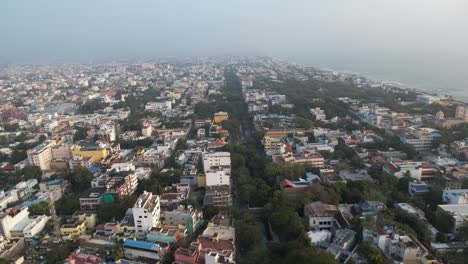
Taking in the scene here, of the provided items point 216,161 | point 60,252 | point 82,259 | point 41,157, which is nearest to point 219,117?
point 216,161

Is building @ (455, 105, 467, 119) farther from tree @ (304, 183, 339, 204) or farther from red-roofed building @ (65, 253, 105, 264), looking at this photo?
red-roofed building @ (65, 253, 105, 264)

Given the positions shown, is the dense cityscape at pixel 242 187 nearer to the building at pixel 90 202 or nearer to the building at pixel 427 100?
the building at pixel 90 202

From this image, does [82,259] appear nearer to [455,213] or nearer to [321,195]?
[321,195]

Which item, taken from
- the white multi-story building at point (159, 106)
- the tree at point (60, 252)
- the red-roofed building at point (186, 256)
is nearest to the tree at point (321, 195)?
the red-roofed building at point (186, 256)

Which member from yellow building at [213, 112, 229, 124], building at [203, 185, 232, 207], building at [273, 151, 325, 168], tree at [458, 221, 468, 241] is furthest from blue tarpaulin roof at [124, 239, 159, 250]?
yellow building at [213, 112, 229, 124]

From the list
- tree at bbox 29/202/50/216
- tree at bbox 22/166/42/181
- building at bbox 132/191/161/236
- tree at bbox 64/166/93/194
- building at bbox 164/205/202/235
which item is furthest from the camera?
tree at bbox 22/166/42/181

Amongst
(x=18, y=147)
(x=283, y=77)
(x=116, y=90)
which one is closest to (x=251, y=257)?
(x=18, y=147)
